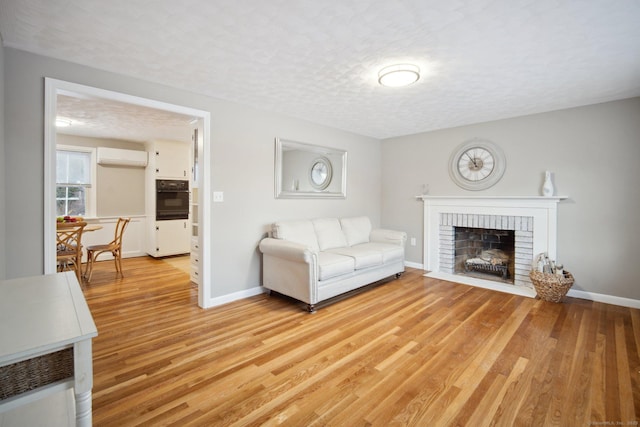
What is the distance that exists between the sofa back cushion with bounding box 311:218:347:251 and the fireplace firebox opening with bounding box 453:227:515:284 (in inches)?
74.7

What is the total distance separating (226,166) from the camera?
3.41 metres

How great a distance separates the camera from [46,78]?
2.36m

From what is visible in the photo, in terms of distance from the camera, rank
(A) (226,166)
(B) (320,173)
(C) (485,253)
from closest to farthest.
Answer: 1. (A) (226,166)
2. (B) (320,173)
3. (C) (485,253)

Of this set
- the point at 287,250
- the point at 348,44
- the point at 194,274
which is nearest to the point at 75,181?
the point at 194,274

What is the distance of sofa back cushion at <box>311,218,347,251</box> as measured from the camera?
4.06m

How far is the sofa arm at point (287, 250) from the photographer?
3.11m

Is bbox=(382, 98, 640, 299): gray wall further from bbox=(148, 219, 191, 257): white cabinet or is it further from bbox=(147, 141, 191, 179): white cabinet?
bbox=(148, 219, 191, 257): white cabinet

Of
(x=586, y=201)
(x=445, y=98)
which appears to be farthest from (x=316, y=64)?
(x=586, y=201)

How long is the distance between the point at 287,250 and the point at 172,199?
3.90 meters

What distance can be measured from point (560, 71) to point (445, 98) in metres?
0.99

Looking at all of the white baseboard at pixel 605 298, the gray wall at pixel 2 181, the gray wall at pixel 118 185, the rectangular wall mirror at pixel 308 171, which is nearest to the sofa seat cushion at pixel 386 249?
the rectangular wall mirror at pixel 308 171

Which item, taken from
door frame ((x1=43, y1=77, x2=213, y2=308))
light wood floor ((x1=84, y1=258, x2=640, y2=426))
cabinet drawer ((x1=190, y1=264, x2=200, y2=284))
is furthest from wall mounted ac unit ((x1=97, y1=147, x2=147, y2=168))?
door frame ((x1=43, y1=77, x2=213, y2=308))

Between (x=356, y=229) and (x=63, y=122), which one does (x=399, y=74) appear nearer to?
(x=356, y=229)

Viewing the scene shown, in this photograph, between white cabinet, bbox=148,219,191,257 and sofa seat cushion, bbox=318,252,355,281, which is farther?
white cabinet, bbox=148,219,191,257
